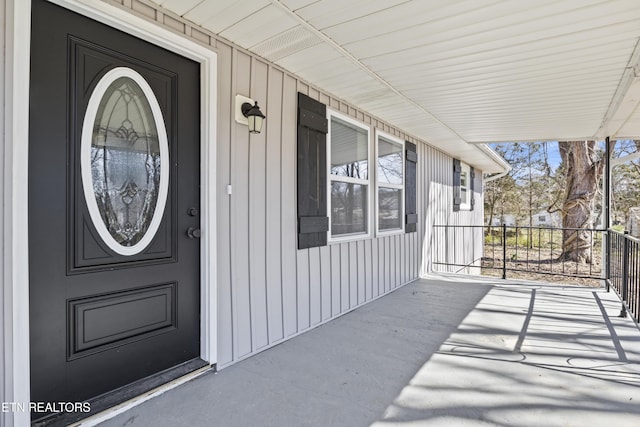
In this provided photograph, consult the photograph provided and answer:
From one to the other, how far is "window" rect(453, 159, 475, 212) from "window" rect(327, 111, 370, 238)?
419 cm

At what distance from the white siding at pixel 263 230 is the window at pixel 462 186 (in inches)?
181

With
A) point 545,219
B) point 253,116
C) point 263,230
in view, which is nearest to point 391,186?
point 263,230

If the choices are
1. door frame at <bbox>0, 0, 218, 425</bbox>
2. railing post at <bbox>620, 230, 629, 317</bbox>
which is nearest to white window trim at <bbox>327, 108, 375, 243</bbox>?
door frame at <bbox>0, 0, 218, 425</bbox>

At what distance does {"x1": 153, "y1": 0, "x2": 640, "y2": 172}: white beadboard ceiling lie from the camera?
1.94m

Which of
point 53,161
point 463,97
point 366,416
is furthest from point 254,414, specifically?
point 463,97

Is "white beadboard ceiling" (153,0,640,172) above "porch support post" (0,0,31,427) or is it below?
above

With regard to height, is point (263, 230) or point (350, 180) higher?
point (350, 180)

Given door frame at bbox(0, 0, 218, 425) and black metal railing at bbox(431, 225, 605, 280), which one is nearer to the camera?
door frame at bbox(0, 0, 218, 425)

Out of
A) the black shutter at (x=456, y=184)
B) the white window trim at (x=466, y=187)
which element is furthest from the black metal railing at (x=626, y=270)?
the white window trim at (x=466, y=187)

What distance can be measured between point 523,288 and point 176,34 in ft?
16.9

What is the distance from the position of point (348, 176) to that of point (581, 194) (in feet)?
27.4

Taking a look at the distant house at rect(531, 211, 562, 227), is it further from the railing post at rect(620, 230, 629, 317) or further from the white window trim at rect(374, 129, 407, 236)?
the white window trim at rect(374, 129, 407, 236)

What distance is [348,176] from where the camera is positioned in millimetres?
3688

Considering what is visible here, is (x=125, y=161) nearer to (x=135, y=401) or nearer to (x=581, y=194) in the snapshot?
A: (x=135, y=401)
